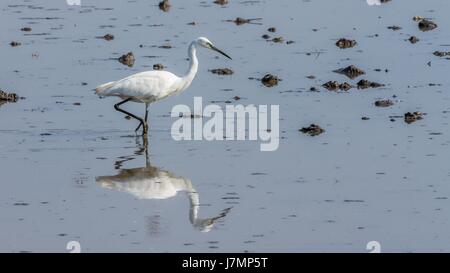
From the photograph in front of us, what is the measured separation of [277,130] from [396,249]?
16.0 ft

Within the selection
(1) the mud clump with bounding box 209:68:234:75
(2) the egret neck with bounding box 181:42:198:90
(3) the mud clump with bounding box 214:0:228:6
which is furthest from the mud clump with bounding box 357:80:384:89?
(3) the mud clump with bounding box 214:0:228:6

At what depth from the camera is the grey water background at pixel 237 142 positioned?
42.1 ft

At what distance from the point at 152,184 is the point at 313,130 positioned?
9.70 feet

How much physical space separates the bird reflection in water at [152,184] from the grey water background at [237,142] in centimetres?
10

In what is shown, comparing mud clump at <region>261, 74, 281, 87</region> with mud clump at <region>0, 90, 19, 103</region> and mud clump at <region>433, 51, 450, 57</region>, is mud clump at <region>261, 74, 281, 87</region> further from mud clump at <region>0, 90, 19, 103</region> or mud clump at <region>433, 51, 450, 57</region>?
mud clump at <region>0, 90, 19, 103</region>

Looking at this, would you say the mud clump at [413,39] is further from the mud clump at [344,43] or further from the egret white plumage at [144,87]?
A: the egret white plumage at [144,87]

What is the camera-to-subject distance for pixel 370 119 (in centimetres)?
1739

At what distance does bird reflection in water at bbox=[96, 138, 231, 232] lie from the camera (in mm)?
13977

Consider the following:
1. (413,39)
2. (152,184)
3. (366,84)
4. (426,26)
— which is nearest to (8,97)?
(152,184)

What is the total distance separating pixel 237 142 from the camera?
1644 centimetres

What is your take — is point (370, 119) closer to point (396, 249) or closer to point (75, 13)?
point (396, 249)

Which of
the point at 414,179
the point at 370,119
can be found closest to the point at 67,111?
the point at 370,119
